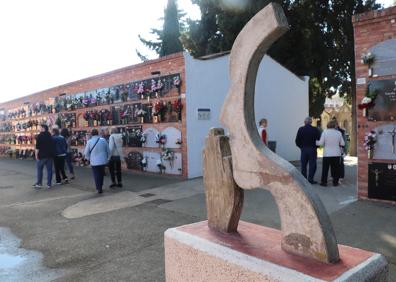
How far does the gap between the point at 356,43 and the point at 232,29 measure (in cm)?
1135

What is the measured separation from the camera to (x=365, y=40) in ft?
25.4

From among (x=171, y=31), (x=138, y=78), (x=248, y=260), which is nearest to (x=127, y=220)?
(x=248, y=260)

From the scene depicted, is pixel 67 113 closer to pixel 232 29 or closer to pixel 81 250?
pixel 232 29

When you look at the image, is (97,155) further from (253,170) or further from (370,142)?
(253,170)

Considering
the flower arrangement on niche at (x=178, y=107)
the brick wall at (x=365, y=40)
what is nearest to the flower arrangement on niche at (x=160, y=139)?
the flower arrangement on niche at (x=178, y=107)

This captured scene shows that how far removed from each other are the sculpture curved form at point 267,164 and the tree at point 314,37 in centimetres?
1533

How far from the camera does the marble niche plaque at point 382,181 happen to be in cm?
752

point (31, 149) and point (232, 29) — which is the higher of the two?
point (232, 29)

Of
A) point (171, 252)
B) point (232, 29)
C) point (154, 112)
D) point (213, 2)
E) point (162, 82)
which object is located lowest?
point (171, 252)

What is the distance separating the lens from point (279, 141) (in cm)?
1571

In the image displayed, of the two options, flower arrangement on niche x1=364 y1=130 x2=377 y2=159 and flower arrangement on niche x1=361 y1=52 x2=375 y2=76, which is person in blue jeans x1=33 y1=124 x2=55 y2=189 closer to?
flower arrangement on niche x1=364 y1=130 x2=377 y2=159

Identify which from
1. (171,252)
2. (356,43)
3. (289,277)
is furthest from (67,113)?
(289,277)

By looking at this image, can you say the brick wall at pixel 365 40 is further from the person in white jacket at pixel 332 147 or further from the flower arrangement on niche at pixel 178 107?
the flower arrangement on niche at pixel 178 107

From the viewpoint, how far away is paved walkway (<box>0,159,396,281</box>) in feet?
16.2
